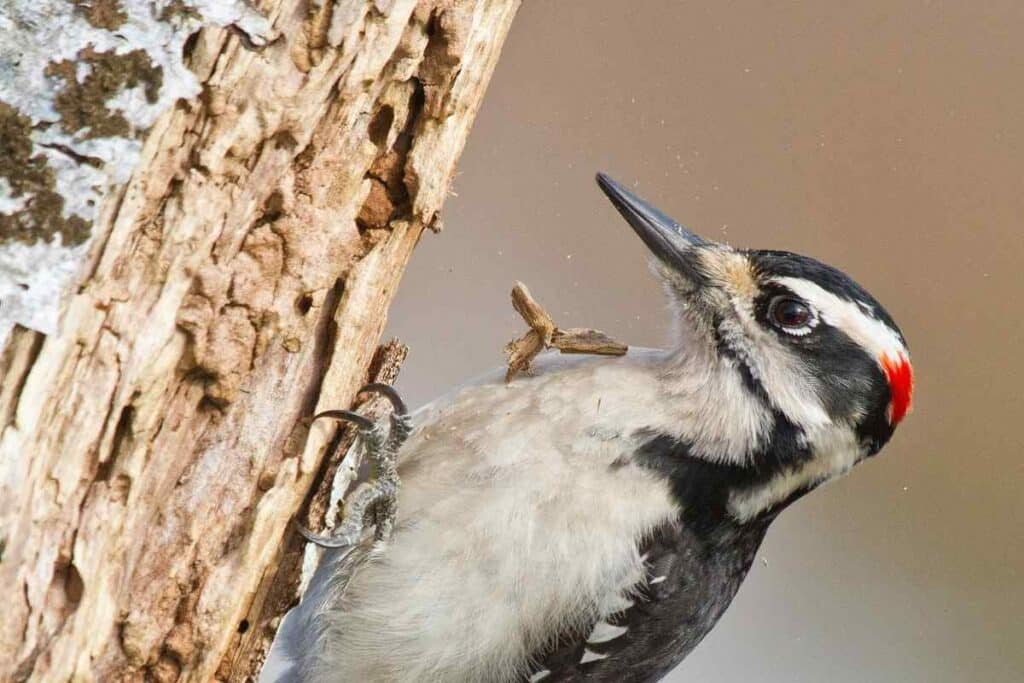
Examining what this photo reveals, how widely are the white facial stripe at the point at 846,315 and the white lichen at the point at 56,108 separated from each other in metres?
1.40

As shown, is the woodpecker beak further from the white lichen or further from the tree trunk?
the white lichen

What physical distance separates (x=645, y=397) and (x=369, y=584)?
66 cm

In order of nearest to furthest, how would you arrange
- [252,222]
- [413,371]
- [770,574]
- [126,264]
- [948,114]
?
1. [126,264]
2. [252,222]
3. [948,114]
4. [413,371]
5. [770,574]

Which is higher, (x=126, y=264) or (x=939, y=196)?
(x=939, y=196)

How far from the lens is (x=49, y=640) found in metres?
1.66

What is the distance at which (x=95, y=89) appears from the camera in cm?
155

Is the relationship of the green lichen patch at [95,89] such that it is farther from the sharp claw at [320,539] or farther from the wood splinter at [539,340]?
the wood splinter at [539,340]

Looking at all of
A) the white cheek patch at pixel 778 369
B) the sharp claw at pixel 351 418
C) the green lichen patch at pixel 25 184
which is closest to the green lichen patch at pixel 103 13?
the green lichen patch at pixel 25 184

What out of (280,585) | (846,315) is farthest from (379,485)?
(846,315)

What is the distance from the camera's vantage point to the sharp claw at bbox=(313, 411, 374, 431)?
6.72ft

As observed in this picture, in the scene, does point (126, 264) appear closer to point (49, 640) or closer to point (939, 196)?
point (49, 640)

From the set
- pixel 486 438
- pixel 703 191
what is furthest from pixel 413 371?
pixel 486 438

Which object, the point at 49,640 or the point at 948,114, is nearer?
the point at 49,640

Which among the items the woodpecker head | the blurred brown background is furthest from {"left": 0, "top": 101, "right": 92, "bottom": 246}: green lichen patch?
the blurred brown background
